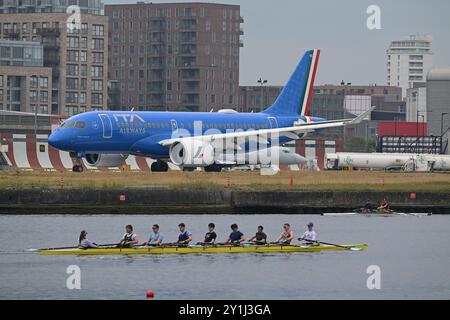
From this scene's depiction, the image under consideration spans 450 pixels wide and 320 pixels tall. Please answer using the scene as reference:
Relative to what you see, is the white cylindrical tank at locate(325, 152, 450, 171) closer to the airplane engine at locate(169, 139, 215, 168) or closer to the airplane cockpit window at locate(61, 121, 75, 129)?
the airplane engine at locate(169, 139, 215, 168)

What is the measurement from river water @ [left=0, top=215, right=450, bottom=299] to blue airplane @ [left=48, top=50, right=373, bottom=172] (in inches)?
468

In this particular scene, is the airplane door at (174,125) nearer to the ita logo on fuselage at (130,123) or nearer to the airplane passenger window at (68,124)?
the ita logo on fuselage at (130,123)

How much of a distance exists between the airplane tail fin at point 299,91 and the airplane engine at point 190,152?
1409 centimetres

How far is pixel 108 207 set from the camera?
93562mm

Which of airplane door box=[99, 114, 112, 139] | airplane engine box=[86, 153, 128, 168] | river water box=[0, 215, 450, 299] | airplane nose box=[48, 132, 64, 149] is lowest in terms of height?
river water box=[0, 215, 450, 299]

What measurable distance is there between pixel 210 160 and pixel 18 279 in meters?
45.5

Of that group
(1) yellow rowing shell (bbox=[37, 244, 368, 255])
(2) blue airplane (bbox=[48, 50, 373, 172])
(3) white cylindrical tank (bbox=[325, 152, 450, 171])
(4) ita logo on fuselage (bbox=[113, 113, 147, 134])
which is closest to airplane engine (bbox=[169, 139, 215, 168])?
(2) blue airplane (bbox=[48, 50, 373, 172])

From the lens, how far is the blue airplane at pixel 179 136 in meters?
104

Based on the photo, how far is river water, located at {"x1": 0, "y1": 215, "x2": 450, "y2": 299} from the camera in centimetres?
6178

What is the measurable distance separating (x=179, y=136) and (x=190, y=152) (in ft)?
9.63

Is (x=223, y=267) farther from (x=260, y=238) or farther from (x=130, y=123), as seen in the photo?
(x=130, y=123)

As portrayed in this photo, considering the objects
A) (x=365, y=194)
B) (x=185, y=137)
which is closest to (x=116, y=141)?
(x=185, y=137)

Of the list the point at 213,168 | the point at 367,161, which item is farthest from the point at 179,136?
the point at 367,161

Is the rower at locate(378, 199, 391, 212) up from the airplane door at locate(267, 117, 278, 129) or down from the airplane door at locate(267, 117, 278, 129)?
down
